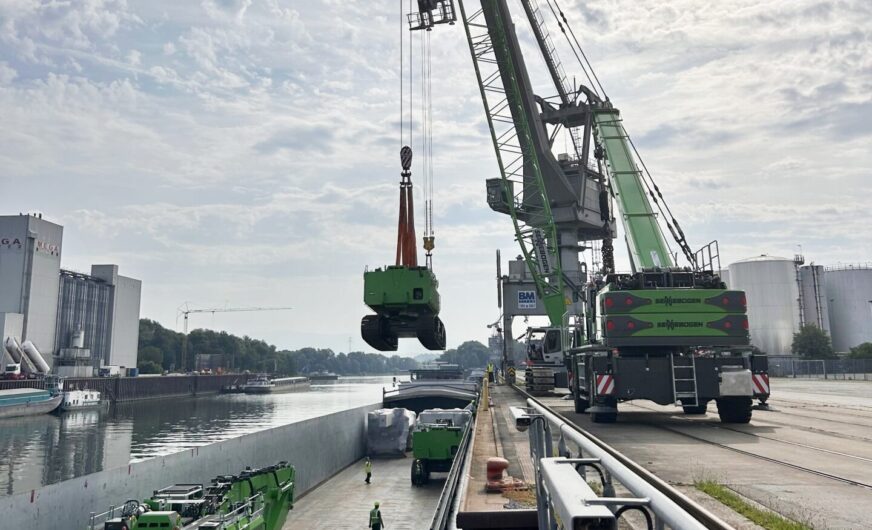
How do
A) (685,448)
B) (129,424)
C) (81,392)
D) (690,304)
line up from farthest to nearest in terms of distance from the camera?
(81,392), (129,424), (690,304), (685,448)

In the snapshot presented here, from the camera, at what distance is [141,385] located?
357 ft

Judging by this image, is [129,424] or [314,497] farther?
[129,424]

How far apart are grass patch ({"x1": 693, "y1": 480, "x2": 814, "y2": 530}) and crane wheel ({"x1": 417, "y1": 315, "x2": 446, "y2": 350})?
13.2 metres

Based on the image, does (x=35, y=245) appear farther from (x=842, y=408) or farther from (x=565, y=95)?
(x=842, y=408)

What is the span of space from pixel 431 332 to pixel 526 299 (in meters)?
38.3

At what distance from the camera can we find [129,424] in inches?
2761

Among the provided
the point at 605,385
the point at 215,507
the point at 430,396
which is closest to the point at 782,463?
the point at 605,385

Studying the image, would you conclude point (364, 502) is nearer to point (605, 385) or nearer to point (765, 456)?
point (605, 385)

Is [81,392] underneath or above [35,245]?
underneath

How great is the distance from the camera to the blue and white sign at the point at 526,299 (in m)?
58.2

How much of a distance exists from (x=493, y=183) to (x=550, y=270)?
16163mm

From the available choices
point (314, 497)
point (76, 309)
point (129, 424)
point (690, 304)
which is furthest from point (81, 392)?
point (690, 304)

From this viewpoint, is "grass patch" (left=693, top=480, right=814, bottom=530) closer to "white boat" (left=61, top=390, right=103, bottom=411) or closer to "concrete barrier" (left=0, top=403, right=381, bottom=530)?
"concrete barrier" (left=0, top=403, right=381, bottom=530)

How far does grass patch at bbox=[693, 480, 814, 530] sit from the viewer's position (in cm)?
634
